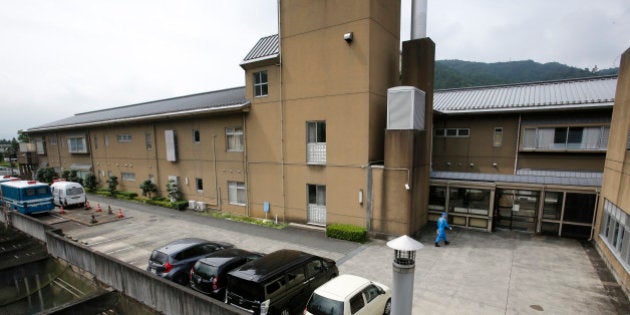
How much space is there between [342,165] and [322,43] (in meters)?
6.50

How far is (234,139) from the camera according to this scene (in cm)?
1925

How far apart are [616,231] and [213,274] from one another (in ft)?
46.7

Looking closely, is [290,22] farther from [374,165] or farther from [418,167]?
[418,167]

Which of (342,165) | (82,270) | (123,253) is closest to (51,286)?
(82,270)

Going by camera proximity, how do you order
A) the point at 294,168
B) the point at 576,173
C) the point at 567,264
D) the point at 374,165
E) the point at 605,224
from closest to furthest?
the point at 567,264 → the point at 605,224 → the point at 374,165 → the point at 576,173 → the point at 294,168

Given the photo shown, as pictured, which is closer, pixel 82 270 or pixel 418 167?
pixel 82 270

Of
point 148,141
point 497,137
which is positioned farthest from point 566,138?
point 148,141

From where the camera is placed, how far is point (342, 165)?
1449 centimetres

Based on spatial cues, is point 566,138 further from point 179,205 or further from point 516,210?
point 179,205

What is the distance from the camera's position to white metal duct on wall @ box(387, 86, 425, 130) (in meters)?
12.7

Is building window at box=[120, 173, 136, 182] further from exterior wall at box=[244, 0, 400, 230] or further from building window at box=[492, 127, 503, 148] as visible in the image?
building window at box=[492, 127, 503, 148]

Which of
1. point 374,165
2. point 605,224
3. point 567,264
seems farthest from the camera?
point 374,165

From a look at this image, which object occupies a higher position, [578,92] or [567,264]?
[578,92]

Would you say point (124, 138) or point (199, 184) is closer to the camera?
point (199, 184)
